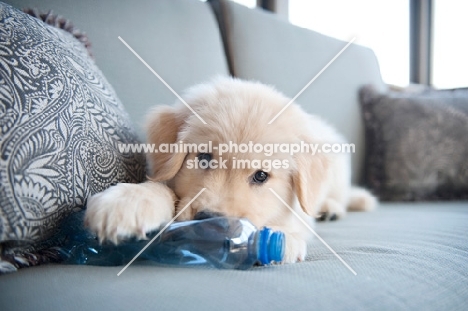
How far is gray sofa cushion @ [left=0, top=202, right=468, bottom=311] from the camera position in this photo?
2.75 ft

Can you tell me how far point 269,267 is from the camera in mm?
1128

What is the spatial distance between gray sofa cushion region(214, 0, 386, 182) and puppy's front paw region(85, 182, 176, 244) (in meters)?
1.47

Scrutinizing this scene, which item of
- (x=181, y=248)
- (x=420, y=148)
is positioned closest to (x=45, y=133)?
(x=181, y=248)

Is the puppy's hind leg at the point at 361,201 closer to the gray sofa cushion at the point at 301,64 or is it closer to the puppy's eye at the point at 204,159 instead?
the gray sofa cushion at the point at 301,64

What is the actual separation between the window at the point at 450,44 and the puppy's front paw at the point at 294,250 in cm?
448

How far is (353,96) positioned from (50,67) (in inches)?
91.2

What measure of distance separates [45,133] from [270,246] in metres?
0.66

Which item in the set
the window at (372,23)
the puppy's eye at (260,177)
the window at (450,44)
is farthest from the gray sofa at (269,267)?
the window at (450,44)

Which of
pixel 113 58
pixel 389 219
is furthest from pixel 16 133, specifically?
→ pixel 389 219

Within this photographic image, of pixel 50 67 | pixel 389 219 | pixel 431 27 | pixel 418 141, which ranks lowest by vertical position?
pixel 389 219

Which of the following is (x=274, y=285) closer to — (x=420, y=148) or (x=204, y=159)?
(x=204, y=159)

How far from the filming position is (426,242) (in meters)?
1.41

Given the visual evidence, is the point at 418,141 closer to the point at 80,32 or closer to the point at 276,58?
the point at 276,58

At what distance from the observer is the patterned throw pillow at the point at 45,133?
96 cm
